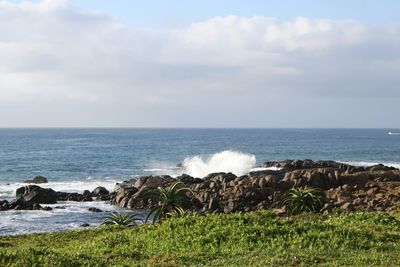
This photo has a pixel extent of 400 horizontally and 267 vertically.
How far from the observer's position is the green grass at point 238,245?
14.7m

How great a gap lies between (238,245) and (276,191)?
2797 centimetres

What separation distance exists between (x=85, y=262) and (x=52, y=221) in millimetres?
26178

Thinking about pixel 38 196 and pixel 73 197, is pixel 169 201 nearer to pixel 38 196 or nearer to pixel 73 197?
pixel 38 196

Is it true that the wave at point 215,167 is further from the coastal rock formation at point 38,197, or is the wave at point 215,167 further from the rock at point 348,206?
the rock at point 348,206

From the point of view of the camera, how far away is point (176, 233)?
1998 centimetres

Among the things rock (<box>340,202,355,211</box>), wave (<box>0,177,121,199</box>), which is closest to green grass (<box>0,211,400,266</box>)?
rock (<box>340,202,355,211</box>)

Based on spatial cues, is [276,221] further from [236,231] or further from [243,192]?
[243,192]

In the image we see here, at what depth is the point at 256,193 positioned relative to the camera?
44438 mm

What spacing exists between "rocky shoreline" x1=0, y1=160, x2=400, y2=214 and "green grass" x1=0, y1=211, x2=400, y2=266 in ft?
Result: 58.2

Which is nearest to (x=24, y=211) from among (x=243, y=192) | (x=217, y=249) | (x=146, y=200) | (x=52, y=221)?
(x=52, y=221)

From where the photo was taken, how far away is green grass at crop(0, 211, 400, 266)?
1466 cm

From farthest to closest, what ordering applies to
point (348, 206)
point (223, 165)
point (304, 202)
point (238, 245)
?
point (223, 165) → point (348, 206) → point (304, 202) → point (238, 245)

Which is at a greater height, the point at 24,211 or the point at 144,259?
the point at 144,259

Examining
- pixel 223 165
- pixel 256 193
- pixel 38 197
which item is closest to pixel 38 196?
pixel 38 197
